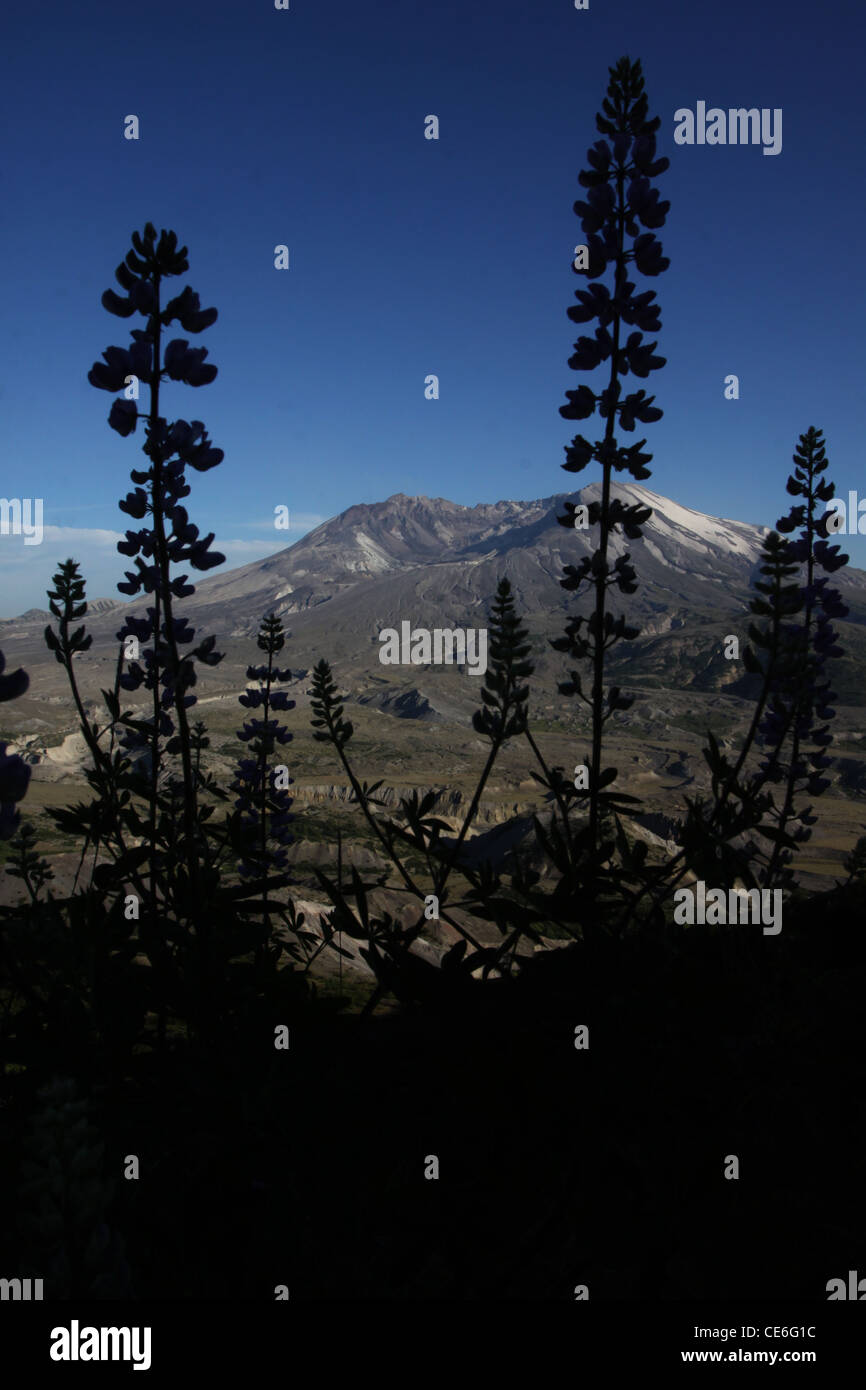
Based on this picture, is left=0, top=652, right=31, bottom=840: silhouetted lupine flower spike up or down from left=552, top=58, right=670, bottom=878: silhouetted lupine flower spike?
down

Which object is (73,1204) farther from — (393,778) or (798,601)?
(393,778)

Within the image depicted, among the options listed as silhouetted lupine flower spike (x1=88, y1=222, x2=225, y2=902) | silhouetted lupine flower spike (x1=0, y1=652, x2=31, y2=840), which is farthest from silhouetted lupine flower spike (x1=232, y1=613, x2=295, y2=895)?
silhouetted lupine flower spike (x1=0, y1=652, x2=31, y2=840)

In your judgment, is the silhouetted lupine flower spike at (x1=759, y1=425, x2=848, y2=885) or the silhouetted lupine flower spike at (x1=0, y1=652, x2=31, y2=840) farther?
the silhouetted lupine flower spike at (x1=759, y1=425, x2=848, y2=885)

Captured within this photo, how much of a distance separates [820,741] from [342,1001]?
594 cm

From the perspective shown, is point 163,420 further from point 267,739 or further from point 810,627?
point 810,627

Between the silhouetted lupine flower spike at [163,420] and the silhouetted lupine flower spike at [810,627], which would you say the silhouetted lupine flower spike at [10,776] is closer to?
the silhouetted lupine flower spike at [163,420]

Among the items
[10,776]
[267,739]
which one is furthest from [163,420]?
[267,739]

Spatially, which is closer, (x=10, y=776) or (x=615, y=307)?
(x=10, y=776)

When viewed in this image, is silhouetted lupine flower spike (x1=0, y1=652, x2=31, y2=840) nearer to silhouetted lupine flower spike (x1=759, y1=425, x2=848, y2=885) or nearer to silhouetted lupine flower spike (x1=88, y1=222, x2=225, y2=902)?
silhouetted lupine flower spike (x1=88, y1=222, x2=225, y2=902)

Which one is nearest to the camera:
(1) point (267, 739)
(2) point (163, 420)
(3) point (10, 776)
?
(3) point (10, 776)

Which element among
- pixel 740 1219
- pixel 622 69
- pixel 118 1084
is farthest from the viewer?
pixel 622 69

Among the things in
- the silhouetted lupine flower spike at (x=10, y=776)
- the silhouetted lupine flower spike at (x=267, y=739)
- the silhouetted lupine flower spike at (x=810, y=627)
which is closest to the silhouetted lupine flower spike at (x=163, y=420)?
the silhouetted lupine flower spike at (x=10, y=776)

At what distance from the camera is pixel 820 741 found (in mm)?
7430
